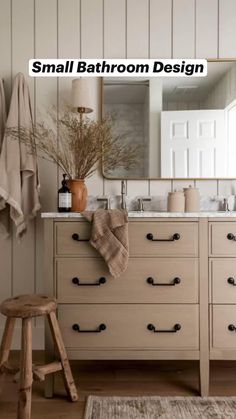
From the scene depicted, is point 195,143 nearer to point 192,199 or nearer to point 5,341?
point 192,199

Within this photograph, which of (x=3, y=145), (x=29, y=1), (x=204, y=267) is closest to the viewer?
(x=204, y=267)

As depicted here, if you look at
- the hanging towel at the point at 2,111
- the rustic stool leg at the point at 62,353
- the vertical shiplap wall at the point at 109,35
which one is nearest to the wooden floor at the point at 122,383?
the rustic stool leg at the point at 62,353

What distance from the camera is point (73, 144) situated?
7.61ft

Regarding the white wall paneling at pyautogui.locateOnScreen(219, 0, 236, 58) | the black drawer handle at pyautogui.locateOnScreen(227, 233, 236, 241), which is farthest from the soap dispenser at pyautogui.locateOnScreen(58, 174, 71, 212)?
the white wall paneling at pyautogui.locateOnScreen(219, 0, 236, 58)

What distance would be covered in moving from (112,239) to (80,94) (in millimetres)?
982

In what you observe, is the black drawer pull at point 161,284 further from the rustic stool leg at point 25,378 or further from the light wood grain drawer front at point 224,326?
the rustic stool leg at point 25,378

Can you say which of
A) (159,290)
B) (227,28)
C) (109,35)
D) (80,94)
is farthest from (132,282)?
(227,28)

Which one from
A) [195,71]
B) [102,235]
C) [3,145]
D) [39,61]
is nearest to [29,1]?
[39,61]

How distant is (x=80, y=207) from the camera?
88.0 inches

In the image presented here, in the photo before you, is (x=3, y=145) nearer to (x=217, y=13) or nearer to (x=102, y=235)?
(x=102, y=235)

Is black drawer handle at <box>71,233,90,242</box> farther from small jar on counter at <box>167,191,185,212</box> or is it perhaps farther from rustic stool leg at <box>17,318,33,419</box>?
small jar on counter at <box>167,191,185,212</box>

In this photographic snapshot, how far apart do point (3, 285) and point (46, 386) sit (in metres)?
0.79

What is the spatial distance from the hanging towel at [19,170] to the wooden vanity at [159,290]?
484 mm

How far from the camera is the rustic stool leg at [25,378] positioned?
5.58ft
